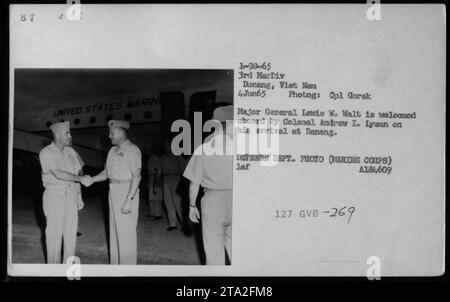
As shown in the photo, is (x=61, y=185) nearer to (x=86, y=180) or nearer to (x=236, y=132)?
(x=86, y=180)

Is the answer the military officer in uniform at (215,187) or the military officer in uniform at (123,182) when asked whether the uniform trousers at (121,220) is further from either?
the military officer in uniform at (215,187)

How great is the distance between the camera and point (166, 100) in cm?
162

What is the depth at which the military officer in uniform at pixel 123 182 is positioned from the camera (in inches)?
63.6

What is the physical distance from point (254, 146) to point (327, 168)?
271 mm

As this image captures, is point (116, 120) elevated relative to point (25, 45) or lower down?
lower down

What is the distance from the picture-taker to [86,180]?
1622 millimetres

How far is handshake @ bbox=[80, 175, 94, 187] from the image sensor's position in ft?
5.32

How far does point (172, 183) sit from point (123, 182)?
18 cm

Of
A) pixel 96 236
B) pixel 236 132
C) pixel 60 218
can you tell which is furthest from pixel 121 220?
pixel 236 132

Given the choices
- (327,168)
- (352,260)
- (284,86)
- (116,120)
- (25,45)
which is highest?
(25,45)

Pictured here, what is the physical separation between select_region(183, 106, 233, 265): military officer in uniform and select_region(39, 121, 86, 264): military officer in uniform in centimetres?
40

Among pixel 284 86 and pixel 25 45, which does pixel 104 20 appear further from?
Answer: pixel 284 86

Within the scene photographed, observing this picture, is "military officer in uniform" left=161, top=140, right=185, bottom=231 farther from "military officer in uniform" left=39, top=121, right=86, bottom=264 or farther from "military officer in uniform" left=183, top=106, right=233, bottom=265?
"military officer in uniform" left=39, top=121, right=86, bottom=264

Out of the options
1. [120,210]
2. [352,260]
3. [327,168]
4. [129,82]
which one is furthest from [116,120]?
[352,260]
